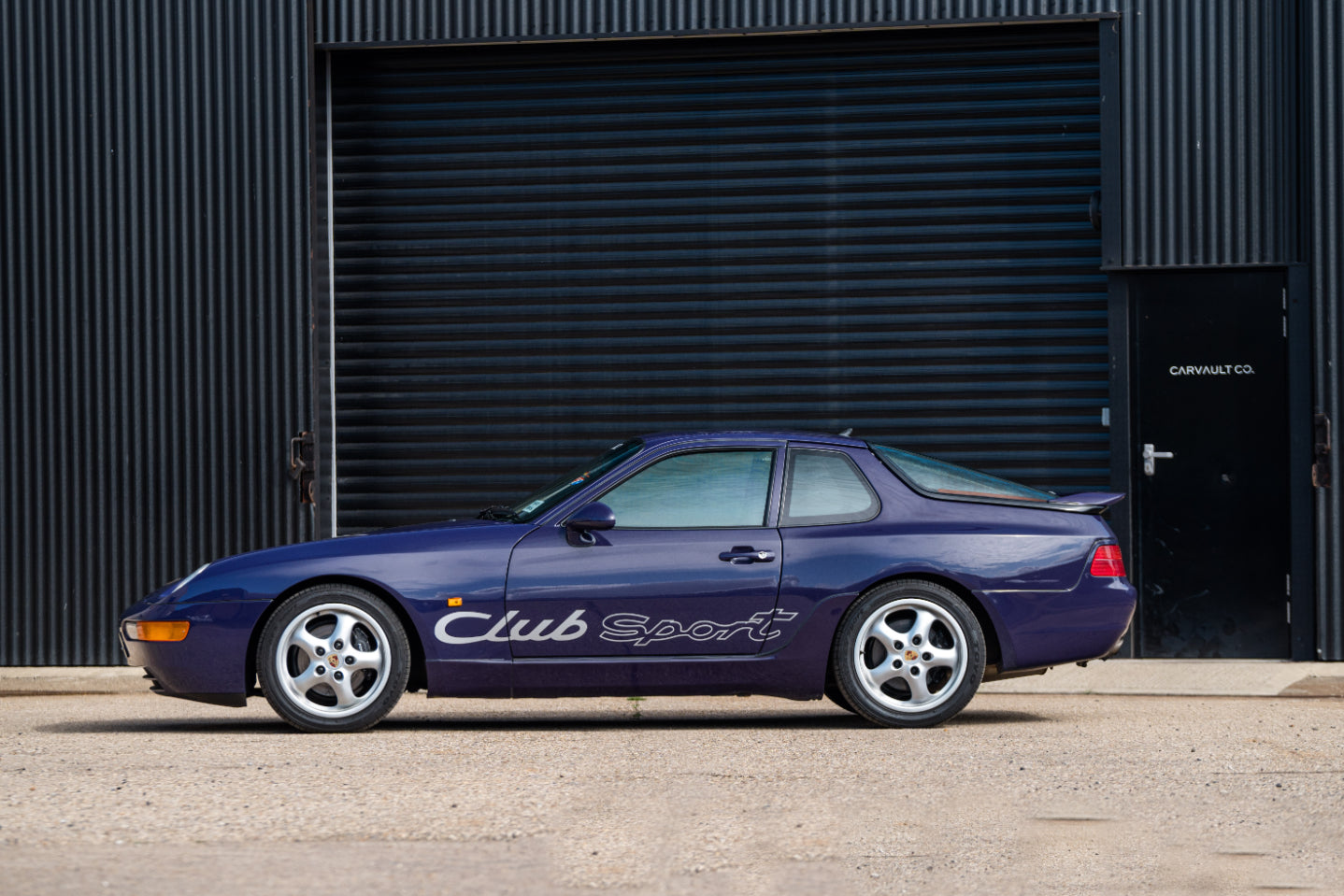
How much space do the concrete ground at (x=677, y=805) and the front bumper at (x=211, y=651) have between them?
0.79 feet

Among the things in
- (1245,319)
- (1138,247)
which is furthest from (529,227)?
(1245,319)

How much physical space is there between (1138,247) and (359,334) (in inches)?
A: 202

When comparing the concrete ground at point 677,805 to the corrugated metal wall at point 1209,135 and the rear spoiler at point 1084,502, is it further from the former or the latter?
the corrugated metal wall at point 1209,135

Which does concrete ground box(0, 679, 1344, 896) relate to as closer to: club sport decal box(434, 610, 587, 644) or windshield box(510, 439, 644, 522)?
club sport decal box(434, 610, 587, 644)

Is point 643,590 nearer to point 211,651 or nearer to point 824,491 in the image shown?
point 824,491

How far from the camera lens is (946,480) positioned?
8062 millimetres

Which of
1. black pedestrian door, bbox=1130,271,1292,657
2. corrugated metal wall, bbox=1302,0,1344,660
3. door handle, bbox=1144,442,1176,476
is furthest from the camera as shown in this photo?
door handle, bbox=1144,442,1176,476

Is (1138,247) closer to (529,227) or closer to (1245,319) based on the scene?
(1245,319)

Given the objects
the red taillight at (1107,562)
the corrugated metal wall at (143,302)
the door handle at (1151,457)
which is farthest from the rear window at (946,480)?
the corrugated metal wall at (143,302)

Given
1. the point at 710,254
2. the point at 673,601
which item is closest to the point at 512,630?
the point at 673,601

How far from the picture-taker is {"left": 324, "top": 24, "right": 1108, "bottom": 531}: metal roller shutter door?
11367 mm

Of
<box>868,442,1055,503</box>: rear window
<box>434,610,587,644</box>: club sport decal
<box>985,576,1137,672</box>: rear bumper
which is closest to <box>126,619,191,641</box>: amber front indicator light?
<box>434,610,587,644</box>: club sport decal

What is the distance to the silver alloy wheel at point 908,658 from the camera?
7633mm

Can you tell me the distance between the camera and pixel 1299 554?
1079cm
